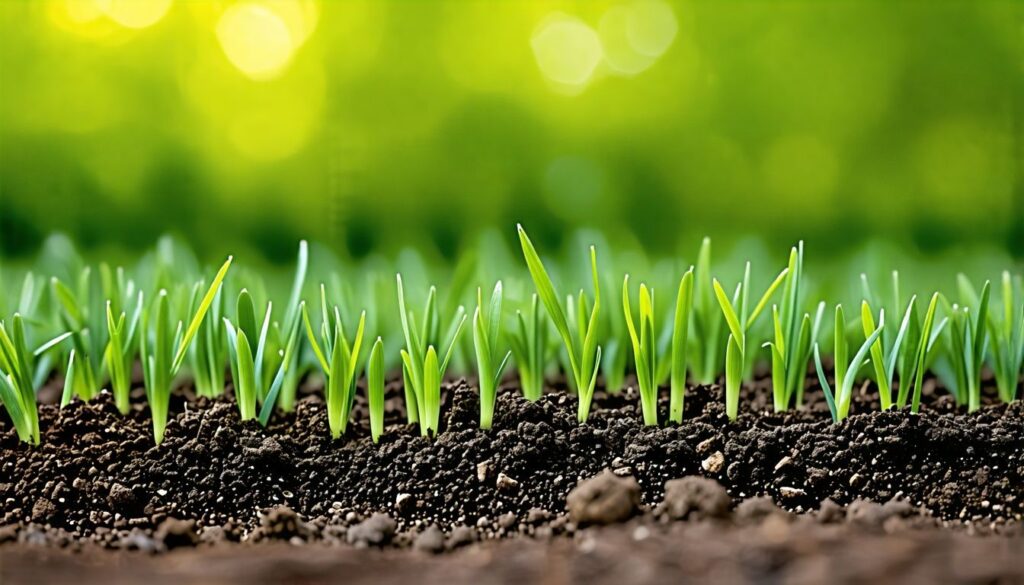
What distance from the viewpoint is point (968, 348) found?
164cm

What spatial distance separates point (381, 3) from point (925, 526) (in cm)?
279

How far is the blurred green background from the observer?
3418 mm

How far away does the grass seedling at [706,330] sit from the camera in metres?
1.79

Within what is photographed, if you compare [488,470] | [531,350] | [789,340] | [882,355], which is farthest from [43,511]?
[882,355]

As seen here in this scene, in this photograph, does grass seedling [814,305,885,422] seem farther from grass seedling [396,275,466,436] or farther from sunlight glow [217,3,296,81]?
sunlight glow [217,3,296,81]

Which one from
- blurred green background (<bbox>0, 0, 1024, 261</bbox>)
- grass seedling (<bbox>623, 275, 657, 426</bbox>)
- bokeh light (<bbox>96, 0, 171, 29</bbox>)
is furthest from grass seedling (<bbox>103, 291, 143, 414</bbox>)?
bokeh light (<bbox>96, 0, 171, 29</bbox>)

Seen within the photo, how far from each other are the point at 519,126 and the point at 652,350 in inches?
91.3

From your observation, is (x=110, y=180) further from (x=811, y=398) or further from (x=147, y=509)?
(x=811, y=398)

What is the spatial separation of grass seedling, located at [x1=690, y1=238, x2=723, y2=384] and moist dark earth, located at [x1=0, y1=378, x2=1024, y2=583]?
12 cm

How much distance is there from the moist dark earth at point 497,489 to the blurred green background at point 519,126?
6.33 feet

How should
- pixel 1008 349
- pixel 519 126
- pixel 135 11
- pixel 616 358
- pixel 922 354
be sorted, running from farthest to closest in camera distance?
1. pixel 519 126
2. pixel 135 11
3. pixel 616 358
4. pixel 1008 349
5. pixel 922 354

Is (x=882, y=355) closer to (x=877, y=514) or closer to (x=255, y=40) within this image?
(x=877, y=514)

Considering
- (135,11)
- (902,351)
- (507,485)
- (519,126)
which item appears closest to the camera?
(507,485)

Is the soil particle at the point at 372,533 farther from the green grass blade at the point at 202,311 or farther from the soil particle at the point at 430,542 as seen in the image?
the green grass blade at the point at 202,311
